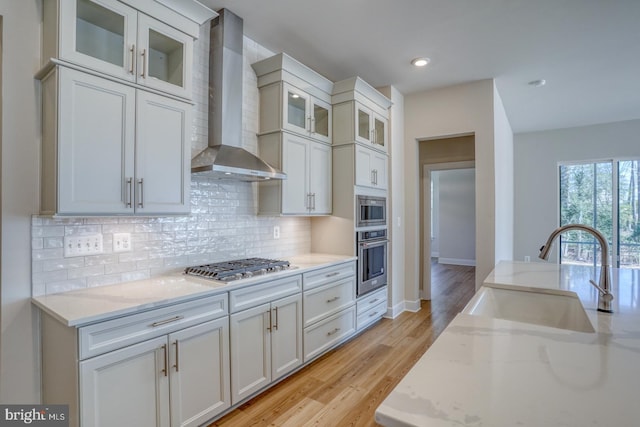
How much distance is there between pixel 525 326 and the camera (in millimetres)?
1174

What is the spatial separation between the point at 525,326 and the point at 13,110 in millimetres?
2588

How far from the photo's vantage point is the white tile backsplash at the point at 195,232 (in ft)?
6.04

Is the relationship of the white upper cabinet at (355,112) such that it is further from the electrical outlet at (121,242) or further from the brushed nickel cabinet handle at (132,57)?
the electrical outlet at (121,242)

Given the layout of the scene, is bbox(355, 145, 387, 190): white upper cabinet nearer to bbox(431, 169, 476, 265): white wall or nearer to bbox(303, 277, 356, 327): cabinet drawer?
bbox(303, 277, 356, 327): cabinet drawer

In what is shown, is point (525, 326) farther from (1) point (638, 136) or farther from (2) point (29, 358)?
(1) point (638, 136)

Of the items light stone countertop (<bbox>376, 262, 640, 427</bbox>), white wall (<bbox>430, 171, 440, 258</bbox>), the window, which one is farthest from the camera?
white wall (<bbox>430, 171, 440, 258</bbox>)

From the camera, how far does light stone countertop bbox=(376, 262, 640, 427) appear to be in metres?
0.65

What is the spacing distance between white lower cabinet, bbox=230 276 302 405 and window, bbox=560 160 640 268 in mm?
6006

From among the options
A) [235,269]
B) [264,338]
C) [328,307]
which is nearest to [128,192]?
[235,269]

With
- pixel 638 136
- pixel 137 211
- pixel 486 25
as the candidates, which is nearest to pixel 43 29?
pixel 137 211

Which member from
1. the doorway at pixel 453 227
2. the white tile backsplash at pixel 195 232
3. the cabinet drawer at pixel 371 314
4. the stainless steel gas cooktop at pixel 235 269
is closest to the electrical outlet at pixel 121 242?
the white tile backsplash at pixel 195 232

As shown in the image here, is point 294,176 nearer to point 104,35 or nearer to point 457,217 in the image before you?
point 104,35

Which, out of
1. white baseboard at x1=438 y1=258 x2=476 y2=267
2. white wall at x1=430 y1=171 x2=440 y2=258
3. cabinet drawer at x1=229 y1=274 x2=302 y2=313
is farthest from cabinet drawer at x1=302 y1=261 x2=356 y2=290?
white wall at x1=430 y1=171 x2=440 y2=258

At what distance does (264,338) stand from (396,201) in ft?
8.50
